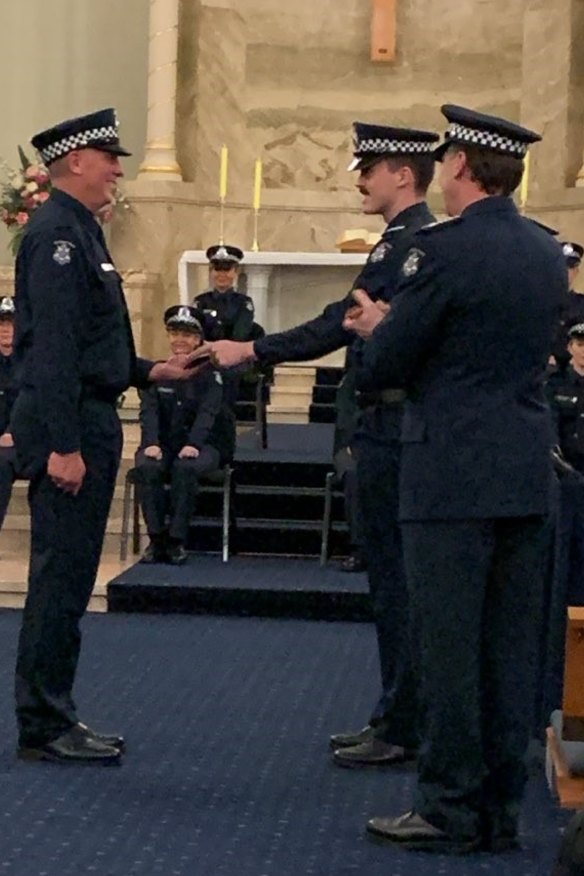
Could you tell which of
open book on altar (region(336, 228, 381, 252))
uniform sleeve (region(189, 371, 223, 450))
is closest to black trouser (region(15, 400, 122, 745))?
uniform sleeve (region(189, 371, 223, 450))

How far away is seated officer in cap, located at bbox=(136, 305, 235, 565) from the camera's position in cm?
970

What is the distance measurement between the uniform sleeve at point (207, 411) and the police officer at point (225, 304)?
1.36 metres

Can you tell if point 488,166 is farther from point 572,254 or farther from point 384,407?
point 572,254

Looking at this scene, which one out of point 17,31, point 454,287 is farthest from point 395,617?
point 17,31

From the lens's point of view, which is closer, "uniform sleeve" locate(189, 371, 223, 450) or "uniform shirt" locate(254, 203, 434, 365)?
"uniform shirt" locate(254, 203, 434, 365)

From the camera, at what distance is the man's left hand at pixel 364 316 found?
4.88 metres

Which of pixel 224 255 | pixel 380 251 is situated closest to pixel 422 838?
pixel 380 251

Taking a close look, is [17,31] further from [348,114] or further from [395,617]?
[395,617]

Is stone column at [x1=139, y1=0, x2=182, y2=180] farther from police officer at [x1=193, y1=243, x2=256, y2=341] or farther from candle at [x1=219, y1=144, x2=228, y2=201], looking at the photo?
police officer at [x1=193, y1=243, x2=256, y2=341]

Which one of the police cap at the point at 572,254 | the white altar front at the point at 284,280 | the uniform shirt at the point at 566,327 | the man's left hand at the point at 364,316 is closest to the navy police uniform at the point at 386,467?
the man's left hand at the point at 364,316

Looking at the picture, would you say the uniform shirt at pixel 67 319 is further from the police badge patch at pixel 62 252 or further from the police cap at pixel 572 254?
the police cap at pixel 572 254

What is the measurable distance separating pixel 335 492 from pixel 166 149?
5207 millimetres

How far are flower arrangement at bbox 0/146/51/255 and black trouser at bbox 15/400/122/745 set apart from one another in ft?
25.2

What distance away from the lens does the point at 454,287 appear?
4387mm
